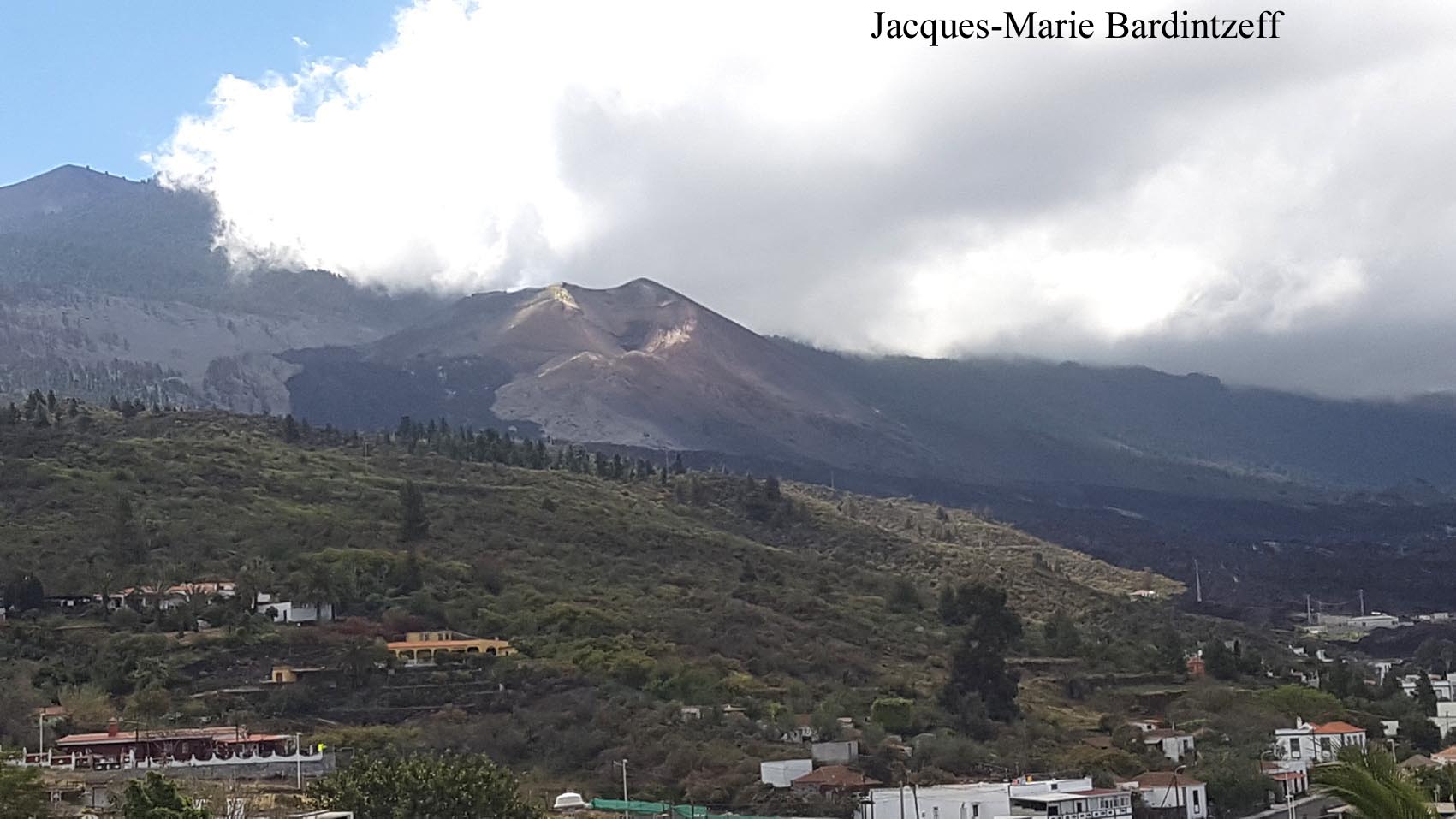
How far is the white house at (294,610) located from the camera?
71500 millimetres

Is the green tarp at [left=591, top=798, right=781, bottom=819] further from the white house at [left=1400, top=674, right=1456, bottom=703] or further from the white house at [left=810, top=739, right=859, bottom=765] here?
the white house at [left=1400, top=674, right=1456, bottom=703]

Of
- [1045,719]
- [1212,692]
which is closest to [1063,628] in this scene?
[1212,692]

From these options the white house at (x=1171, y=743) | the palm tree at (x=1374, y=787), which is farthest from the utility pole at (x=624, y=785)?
the palm tree at (x=1374, y=787)

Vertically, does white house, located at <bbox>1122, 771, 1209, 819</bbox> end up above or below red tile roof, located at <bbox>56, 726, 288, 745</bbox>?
below

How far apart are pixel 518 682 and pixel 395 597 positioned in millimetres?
13449

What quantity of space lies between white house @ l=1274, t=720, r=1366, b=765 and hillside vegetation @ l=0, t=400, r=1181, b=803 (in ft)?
26.0

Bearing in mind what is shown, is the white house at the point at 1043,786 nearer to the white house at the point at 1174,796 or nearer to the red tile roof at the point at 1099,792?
the red tile roof at the point at 1099,792

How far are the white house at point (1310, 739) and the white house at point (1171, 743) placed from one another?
2.98 meters

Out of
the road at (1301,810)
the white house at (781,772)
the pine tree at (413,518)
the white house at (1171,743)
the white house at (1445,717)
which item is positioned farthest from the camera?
the pine tree at (413,518)

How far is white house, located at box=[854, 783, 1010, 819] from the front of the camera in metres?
44.9

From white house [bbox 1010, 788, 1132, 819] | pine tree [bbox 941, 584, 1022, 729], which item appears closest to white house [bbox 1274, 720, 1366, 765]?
pine tree [bbox 941, 584, 1022, 729]

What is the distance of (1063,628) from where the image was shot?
290 feet

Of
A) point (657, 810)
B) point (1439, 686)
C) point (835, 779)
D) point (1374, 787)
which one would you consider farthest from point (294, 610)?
point (1374, 787)

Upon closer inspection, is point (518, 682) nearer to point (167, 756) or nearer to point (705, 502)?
point (167, 756)
